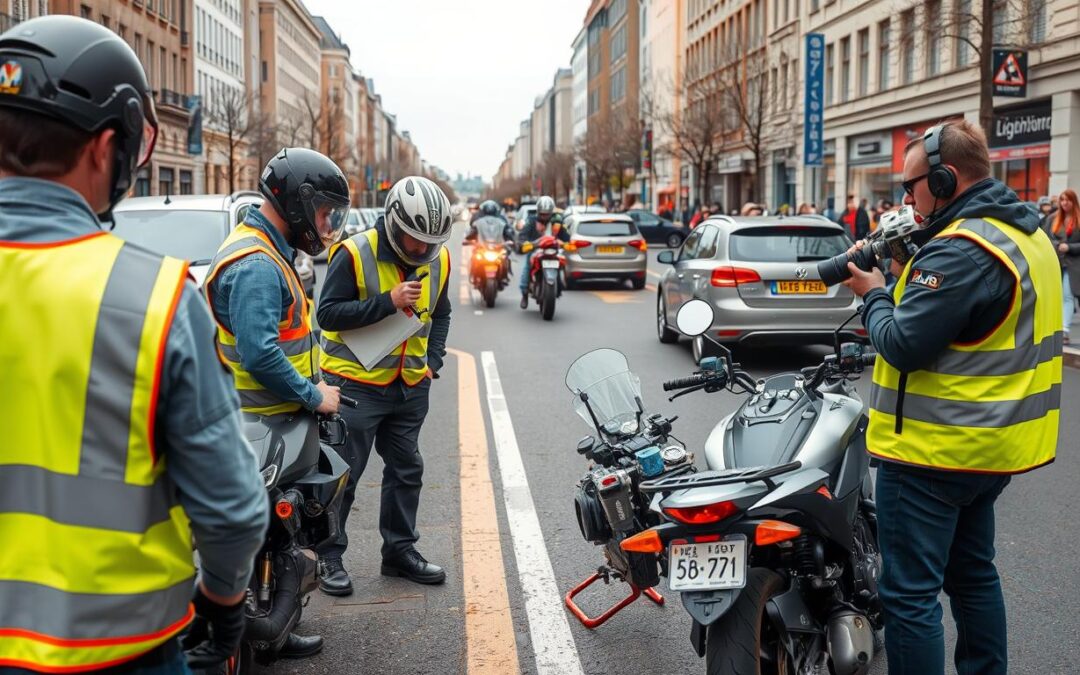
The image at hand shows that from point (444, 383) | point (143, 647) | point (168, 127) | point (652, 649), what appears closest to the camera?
point (143, 647)

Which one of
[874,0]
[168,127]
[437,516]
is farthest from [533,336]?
[168,127]

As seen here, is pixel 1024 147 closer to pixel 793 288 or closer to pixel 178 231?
pixel 793 288

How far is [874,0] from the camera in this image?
37.0 m

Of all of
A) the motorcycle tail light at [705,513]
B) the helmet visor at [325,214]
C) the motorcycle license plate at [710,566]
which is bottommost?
the motorcycle license plate at [710,566]

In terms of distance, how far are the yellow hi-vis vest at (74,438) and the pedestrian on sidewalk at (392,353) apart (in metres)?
2.94

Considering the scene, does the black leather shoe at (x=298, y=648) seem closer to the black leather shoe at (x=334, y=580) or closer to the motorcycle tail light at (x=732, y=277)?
the black leather shoe at (x=334, y=580)

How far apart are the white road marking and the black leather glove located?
1.97m

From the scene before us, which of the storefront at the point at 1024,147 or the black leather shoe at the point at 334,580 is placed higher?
the storefront at the point at 1024,147

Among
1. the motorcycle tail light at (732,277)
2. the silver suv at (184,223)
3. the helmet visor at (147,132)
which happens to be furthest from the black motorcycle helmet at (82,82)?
the motorcycle tail light at (732,277)

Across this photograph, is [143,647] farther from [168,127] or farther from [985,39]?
[168,127]

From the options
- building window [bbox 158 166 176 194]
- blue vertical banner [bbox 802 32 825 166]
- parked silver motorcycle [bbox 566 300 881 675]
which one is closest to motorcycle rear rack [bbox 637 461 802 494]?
parked silver motorcycle [bbox 566 300 881 675]

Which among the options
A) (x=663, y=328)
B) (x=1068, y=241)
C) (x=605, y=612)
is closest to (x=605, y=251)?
(x=663, y=328)

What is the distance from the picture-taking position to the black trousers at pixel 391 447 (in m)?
5.05

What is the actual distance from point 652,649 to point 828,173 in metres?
40.3
